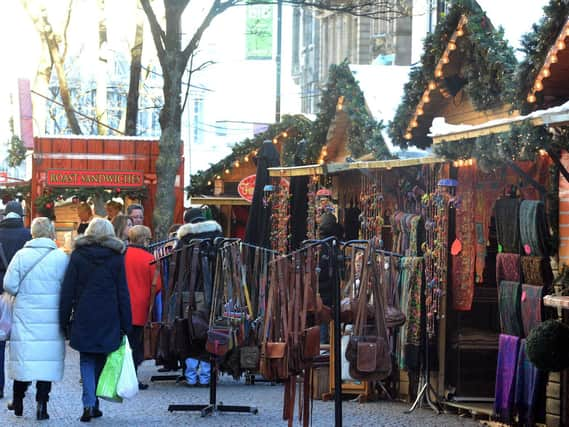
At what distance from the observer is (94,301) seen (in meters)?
11.2

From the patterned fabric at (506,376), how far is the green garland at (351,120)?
4775 mm

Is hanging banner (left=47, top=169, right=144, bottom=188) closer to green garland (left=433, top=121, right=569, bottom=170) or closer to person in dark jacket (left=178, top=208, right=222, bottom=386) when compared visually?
person in dark jacket (left=178, top=208, right=222, bottom=386)

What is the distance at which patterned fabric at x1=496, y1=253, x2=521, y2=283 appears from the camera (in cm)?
1105

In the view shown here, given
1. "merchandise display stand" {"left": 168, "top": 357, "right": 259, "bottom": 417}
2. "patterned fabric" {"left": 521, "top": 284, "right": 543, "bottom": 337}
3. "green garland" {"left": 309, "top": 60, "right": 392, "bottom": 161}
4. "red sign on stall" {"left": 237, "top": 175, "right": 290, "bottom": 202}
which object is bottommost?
"merchandise display stand" {"left": 168, "top": 357, "right": 259, "bottom": 417}

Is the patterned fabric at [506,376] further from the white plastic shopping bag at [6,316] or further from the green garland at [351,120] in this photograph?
the green garland at [351,120]

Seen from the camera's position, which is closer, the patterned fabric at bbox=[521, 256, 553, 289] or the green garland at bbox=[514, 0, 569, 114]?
the green garland at bbox=[514, 0, 569, 114]

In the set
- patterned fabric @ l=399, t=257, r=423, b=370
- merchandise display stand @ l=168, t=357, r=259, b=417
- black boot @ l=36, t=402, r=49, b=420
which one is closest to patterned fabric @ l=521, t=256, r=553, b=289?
patterned fabric @ l=399, t=257, r=423, b=370

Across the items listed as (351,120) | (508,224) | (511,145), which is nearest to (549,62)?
(511,145)

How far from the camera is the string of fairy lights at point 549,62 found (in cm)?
947

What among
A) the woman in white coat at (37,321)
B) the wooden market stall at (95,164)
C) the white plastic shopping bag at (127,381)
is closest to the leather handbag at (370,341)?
the white plastic shopping bag at (127,381)

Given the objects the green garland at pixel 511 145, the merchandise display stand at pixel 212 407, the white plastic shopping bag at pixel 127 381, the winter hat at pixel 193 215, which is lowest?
→ the merchandise display stand at pixel 212 407

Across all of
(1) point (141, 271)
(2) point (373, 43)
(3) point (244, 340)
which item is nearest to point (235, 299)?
(3) point (244, 340)

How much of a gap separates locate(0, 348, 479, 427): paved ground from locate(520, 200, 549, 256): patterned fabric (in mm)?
1927

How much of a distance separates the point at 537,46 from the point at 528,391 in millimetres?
2923
